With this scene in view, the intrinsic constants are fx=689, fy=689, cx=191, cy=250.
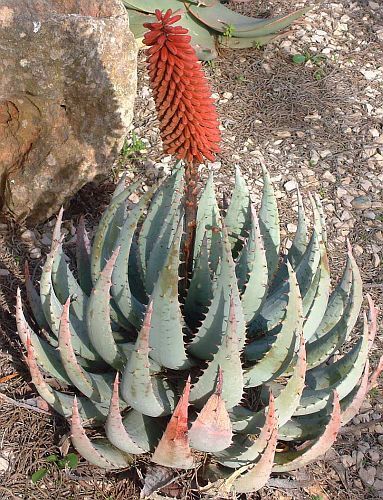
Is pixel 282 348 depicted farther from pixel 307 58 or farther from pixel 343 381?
pixel 307 58

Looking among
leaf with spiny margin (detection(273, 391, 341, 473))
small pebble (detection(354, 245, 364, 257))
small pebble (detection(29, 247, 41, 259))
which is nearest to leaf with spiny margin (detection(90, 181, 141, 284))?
leaf with spiny margin (detection(273, 391, 341, 473))

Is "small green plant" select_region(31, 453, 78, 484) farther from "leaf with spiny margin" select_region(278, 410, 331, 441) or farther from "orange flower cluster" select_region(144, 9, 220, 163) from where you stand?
"orange flower cluster" select_region(144, 9, 220, 163)

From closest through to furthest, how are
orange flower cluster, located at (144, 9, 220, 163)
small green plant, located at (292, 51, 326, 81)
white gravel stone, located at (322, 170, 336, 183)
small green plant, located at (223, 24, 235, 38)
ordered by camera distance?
orange flower cluster, located at (144, 9, 220, 163), white gravel stone, located at (322, 170, 336, 183), small green plant, located at (223, 24, 235, 38), small green plant, located at (292, 51, 326, 81)

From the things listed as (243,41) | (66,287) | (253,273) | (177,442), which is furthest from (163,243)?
(243,41)

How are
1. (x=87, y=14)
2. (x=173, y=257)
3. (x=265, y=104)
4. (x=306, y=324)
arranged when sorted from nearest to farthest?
(x=173, y=257)
(x=306, y=324)
(x=87, y=14)
(x=265, y=104)

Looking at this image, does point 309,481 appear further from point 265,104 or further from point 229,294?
point 265,104

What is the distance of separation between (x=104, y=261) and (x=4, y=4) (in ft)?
4.53

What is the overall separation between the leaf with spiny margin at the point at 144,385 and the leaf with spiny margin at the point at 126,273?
0.72 feet

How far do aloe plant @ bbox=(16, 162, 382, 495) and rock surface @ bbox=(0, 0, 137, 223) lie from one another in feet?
2.84

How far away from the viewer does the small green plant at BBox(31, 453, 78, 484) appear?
2.39 m

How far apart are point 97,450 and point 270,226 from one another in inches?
37.2

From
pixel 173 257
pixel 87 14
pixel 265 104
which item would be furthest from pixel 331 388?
pixel 265 104

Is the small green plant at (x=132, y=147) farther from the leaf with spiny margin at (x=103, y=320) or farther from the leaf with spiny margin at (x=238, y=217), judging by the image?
the leaf with spiny margin at (x=103, y=320)

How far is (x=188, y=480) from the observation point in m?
2.31
